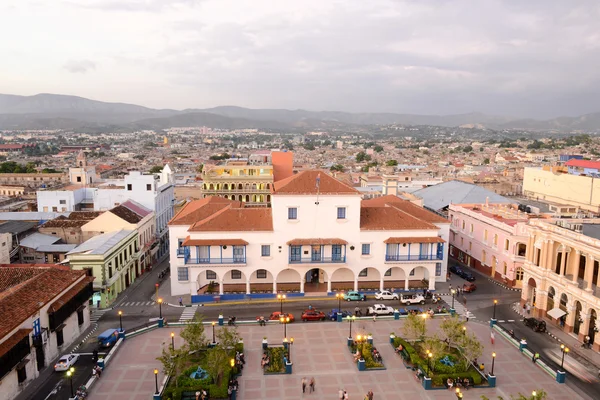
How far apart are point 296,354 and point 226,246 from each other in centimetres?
1480

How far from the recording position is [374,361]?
112 ft

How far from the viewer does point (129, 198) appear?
213 feet

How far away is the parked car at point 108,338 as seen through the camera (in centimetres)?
3700

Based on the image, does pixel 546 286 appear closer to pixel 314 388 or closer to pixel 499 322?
pixel 499 322

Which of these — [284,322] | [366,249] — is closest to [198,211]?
[284,322]

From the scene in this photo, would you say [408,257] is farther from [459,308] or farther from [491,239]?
[491,239]

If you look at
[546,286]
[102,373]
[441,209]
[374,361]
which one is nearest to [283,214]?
[374,361]

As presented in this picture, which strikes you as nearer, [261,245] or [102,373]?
[102,373]

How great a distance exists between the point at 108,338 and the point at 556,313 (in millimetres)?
37209

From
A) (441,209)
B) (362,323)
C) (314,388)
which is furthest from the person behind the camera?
(441,209)

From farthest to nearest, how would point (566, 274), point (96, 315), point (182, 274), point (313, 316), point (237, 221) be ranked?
point (182, 274) → point (237, 221) → point (96, 315) → point (313, 316) → point (566, 274)

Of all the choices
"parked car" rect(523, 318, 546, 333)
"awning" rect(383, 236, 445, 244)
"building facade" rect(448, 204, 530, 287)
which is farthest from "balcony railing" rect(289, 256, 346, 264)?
"building facade" rect(448, 204, 530, 287)

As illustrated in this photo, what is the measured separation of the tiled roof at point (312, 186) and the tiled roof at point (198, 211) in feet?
29.8

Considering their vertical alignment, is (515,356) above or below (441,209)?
below
